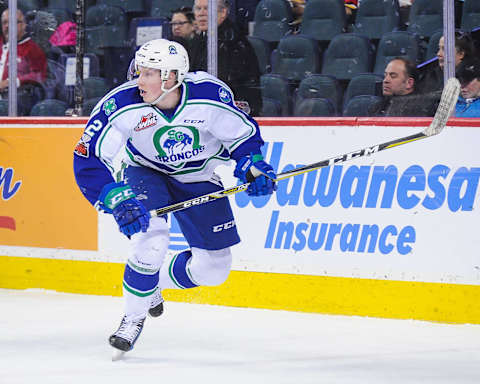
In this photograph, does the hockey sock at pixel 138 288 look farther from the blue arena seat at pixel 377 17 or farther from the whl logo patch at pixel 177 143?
the blue arena seat at pixel 377 17

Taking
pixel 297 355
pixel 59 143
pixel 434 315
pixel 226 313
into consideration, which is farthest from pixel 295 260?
pixel 59 143

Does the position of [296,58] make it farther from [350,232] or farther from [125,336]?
[125,336]

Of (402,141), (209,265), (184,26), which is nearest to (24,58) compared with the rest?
(184,26)

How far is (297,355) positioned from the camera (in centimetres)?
379

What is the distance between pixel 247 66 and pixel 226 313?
4.00 ft

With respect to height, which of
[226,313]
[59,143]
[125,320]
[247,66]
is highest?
[247,66]

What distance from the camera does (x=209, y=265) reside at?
4059 mm

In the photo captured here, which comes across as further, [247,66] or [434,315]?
[247,66]

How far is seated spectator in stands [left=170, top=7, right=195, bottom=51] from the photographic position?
5078 mm

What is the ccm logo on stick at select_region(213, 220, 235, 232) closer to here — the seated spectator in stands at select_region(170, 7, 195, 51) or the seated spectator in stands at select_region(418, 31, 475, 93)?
the seated spectator in stands at select_region(418, 31, 475, 93)

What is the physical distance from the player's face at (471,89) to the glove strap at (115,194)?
1683mm

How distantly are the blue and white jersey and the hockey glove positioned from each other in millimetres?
97

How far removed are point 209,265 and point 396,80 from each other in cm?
127

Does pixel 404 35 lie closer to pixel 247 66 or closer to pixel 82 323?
pixel 247 66
